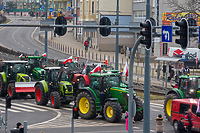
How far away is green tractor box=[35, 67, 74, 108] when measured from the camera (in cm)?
3116

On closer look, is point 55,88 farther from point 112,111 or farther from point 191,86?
point 191,86

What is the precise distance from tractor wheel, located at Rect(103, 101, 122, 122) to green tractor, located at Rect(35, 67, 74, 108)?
5.62 m

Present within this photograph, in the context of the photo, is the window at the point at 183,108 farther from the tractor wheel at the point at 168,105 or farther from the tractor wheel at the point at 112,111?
the tractor wheel at the point at 112,111

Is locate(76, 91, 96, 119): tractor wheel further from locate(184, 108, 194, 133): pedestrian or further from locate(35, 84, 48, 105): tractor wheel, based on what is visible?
locate(184, 108, 194, 133): pedestrian

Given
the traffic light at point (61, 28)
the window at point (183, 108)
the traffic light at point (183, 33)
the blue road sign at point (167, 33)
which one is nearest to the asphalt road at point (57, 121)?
the window at point (183, 108)

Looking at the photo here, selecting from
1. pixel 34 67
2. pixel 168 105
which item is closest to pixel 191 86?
pixel 168 105

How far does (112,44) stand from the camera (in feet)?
252

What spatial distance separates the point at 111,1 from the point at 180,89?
5148 cm

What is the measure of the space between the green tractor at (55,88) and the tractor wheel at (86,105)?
3.69 meters

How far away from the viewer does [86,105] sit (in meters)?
27.3

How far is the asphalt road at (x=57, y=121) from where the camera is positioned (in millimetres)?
24344

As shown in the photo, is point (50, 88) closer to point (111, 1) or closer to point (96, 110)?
point (96, 110)

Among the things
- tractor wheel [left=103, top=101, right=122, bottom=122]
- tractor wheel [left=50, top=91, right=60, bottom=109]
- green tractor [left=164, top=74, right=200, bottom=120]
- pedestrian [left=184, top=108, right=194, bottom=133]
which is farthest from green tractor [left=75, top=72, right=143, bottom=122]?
A: pedestrian [left=184, top=108, right=194, bottom=133]

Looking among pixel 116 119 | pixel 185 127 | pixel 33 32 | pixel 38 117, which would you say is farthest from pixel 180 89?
pixel 33 32
